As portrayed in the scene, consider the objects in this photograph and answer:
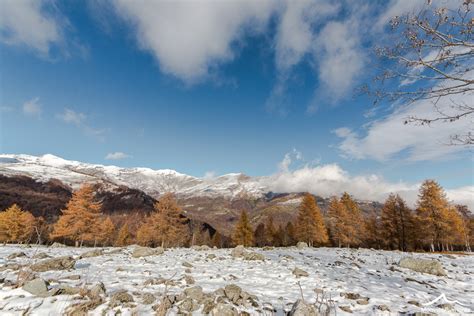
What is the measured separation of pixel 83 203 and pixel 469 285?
3715 cm

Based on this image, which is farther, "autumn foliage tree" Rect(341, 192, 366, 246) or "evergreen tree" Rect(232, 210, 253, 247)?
"evergreen tree" Rect(232, 210, 253, 247)

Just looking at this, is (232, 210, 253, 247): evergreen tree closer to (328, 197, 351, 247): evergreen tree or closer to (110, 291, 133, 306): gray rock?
(328, 197, 351, 247): evergreen tree

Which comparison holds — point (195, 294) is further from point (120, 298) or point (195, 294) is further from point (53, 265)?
point (53, 265)

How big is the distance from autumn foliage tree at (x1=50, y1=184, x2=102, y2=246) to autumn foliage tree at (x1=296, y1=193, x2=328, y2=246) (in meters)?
31.6

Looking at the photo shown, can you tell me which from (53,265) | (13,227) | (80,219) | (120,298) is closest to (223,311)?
(120,298)

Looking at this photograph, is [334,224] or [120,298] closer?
[120,298]

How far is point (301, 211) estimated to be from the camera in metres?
41.0

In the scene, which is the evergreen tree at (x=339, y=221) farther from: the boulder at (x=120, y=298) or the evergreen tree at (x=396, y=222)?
the boulder at (x=120, y=298)

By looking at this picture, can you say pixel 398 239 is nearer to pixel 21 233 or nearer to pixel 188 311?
pixel 188 311

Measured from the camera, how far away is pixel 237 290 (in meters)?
7.00

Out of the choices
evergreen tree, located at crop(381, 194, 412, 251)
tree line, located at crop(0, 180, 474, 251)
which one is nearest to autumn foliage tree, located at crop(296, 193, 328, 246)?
tree line, located at crop(0, 180, 474, 251)

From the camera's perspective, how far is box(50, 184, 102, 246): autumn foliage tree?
99.6ft

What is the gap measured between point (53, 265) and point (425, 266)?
16.5 m

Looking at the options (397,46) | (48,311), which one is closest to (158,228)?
(48,311)
